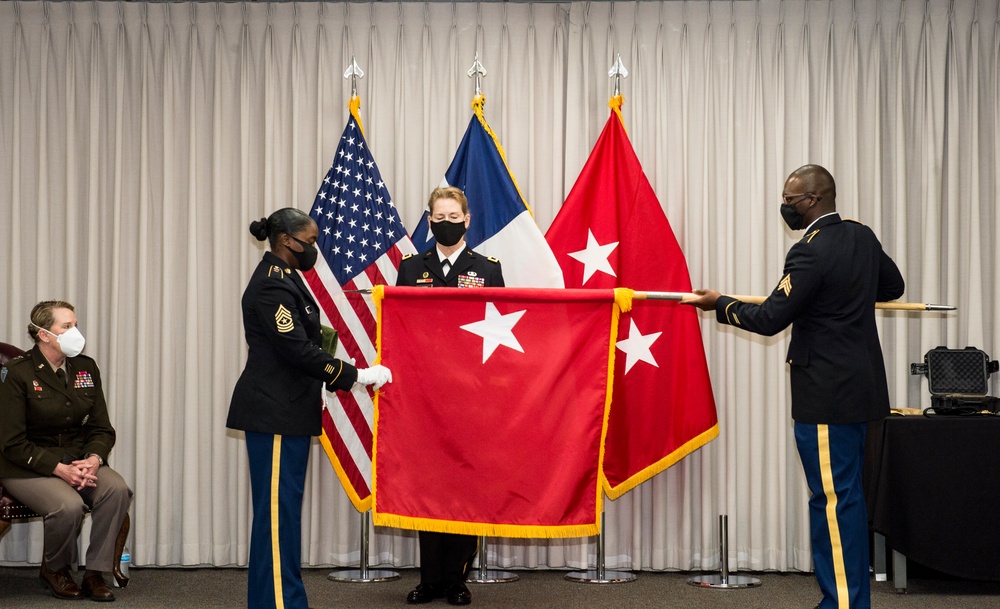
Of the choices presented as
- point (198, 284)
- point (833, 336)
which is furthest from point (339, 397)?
point (833, 336)

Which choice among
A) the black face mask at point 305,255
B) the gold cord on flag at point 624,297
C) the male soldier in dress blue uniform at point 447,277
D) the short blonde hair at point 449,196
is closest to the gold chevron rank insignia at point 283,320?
the black face mask at point 305,255

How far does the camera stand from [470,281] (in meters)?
4.53

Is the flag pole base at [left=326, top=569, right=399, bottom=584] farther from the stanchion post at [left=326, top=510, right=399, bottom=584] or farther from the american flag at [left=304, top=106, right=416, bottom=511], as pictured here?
the american flag at [left=304, top=106, right=416, bottom=511]

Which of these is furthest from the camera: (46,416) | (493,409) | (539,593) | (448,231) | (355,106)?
(355,106)

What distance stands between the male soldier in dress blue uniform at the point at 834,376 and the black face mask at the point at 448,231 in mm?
1433

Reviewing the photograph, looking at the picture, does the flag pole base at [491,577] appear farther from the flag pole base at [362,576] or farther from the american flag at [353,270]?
the american flag at [353,270]

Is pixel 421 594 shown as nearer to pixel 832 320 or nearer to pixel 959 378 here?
pixel 832 320

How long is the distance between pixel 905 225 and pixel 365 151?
3124mm

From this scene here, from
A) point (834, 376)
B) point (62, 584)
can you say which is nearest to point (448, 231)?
point (834, 376)

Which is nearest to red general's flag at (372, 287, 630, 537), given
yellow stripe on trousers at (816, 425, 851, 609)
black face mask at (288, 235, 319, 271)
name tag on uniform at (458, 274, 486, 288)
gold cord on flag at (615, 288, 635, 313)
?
gold cord on flag at (615, 288, 635, 313)

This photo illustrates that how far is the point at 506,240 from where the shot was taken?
5094 mm

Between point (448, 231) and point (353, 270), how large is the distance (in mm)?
864

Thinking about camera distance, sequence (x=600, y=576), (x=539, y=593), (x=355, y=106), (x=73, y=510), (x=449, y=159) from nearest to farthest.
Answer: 1. (x=73, y=510)
2. (x=539, y=593)
3. (x=600, y=576)
4. (x=355, y=106)
5. (x=449, y=159)

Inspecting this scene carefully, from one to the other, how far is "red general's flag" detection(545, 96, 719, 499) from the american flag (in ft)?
3.08
